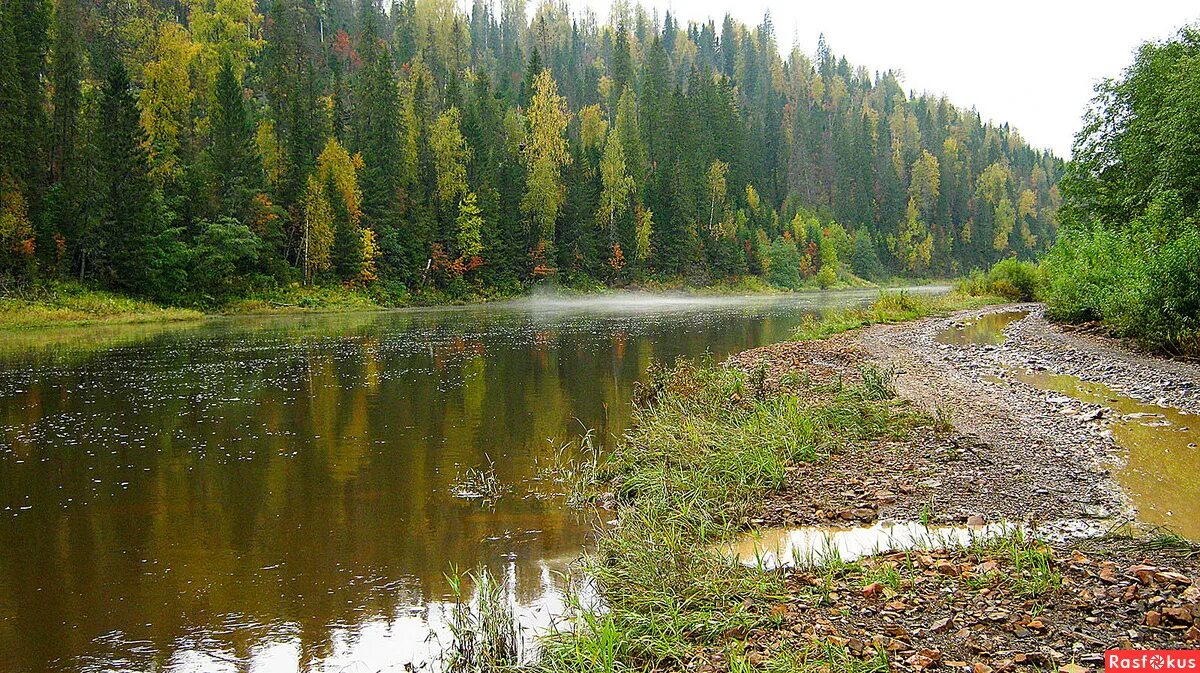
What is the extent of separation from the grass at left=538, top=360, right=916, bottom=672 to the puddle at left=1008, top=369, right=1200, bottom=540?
2.52 m

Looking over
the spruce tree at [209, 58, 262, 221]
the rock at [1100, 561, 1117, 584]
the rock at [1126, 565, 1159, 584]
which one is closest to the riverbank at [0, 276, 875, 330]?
the spruce tree at [209, 58, 262, 221]

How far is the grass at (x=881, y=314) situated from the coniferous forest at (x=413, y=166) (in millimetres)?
9349

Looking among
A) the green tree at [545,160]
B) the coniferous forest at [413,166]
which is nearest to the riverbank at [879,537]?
the coniferous forest at [413,166]

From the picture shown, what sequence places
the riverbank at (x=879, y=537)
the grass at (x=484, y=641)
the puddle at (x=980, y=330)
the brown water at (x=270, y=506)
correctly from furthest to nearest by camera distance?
the puddle at (x=980, y=330)
the brown water at (x=270, y=506)
the grass at (x=484, y=641)
the riverbank at (x=879, y=537)

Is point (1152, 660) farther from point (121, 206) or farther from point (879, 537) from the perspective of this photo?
point (121, 206)

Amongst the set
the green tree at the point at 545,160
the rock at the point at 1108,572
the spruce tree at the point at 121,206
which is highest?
the green tree at the point at 545,160

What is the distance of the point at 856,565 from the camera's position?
520 cm

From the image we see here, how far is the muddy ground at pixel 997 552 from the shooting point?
12.8 ft

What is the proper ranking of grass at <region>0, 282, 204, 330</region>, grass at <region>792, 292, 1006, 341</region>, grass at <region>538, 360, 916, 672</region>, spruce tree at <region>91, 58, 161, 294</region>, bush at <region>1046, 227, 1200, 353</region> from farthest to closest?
spruce tree at <region>91, 58, 161, 294</region> < grass at <region>0, 282, 204, 330</region> < grass at <region>792, 292, 1006, 341</region> < bush at <region>1046, 227, 1200, 353</region> < grass at <region>538, 360, 916, 672</region>

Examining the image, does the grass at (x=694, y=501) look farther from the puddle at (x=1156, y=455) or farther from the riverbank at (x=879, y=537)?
the puddle at (x=1156, y=455)

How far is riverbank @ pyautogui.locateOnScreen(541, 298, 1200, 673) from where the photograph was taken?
13.2 feet

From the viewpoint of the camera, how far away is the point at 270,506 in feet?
26.4


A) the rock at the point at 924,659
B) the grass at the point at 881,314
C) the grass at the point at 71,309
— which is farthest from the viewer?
the grass at the point at 71,309

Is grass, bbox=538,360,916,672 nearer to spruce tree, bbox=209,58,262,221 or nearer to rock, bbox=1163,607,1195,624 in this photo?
rock, bbox=1163,607,1195,624
